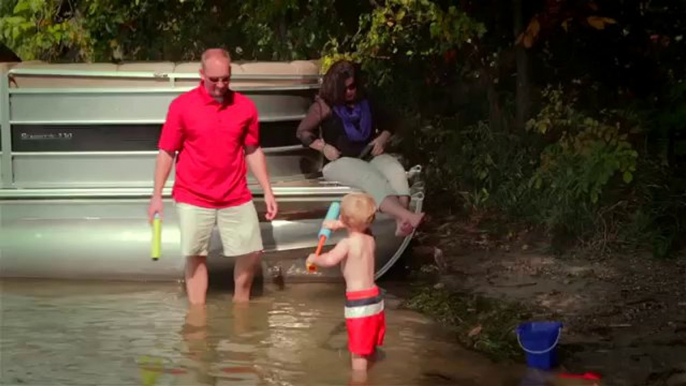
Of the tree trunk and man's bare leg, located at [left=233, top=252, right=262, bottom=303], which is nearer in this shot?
man's bare leg, located at [left=233, top=252, right=262, bottom=303]

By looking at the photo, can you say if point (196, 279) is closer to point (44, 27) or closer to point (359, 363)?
point (359, 363)

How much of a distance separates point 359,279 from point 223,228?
178 cm

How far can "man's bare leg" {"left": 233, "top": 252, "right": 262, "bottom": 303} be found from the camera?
8711 mm

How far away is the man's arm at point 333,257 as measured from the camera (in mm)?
6938

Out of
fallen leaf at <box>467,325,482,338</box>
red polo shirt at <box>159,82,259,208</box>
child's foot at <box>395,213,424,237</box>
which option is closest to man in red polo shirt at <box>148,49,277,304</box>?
red polo shirt at <box>159,82,259,208</box>

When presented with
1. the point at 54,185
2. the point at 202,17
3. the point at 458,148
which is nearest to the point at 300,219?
the point at 54,185

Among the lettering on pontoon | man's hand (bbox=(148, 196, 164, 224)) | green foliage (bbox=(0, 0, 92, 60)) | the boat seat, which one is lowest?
man's hand (bbox=(148, 196, 164, 224))

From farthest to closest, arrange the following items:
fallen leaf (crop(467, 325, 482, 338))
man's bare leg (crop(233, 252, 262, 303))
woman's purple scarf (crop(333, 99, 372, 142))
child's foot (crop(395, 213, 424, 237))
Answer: woman's purple scarf (crop(333, 99, 372, 142)) → child's foot (crop(395, 213, 424, 237)) → man's bare leg (crop(233, 252, 262, 303)) → fallen leaf (crop(467, 325, 482, 338))

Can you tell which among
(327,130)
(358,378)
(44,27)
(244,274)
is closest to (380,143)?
(327,130)

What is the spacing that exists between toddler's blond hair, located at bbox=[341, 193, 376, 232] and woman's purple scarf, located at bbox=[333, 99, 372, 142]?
2144 mm

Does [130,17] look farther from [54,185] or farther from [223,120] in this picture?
[223,120]

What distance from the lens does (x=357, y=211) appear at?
23.0 ft

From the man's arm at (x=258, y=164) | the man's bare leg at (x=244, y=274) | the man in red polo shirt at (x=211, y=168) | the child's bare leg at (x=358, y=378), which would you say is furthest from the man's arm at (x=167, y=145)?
the child's bare leg at (x=358, y=378)

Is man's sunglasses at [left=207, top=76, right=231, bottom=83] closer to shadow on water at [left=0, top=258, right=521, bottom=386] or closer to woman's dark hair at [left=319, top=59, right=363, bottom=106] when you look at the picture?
woman's dark hair at [left=319, top=59, right=363, bottom=106]
